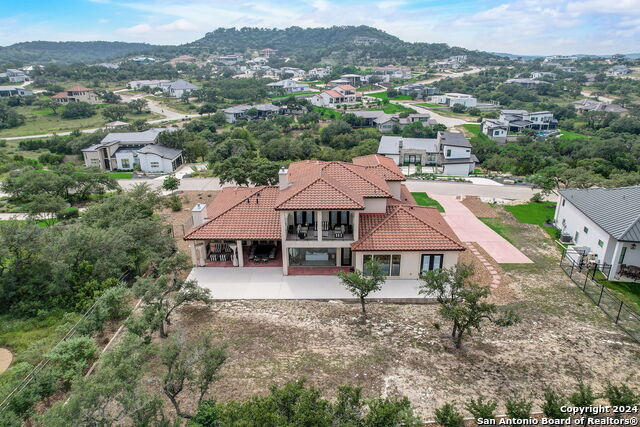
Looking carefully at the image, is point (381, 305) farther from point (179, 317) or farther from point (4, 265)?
point (4, 265)

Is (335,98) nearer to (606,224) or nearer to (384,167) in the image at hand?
(384,167)

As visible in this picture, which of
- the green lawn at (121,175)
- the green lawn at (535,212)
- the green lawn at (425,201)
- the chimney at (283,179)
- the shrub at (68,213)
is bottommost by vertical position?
the green lawn at (121,175)

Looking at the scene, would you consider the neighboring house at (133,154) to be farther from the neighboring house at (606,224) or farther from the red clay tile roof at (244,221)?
the neighboring house at (606,224)

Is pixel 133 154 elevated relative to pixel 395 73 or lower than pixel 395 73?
lower

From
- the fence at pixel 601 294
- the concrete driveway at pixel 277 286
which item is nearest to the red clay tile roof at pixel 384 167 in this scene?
the concrete driveway at pixel 277 286

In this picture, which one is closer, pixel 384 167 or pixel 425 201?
pixel 384 167

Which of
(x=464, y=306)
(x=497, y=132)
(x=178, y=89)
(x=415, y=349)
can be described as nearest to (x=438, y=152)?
(x=497, y=132)

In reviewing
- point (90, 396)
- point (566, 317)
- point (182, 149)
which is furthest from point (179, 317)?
point (182, 149)

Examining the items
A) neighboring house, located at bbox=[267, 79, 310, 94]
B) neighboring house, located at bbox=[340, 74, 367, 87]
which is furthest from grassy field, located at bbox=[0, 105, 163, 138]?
neighboring house, located at bbox=[340, 74, 367, 87]
